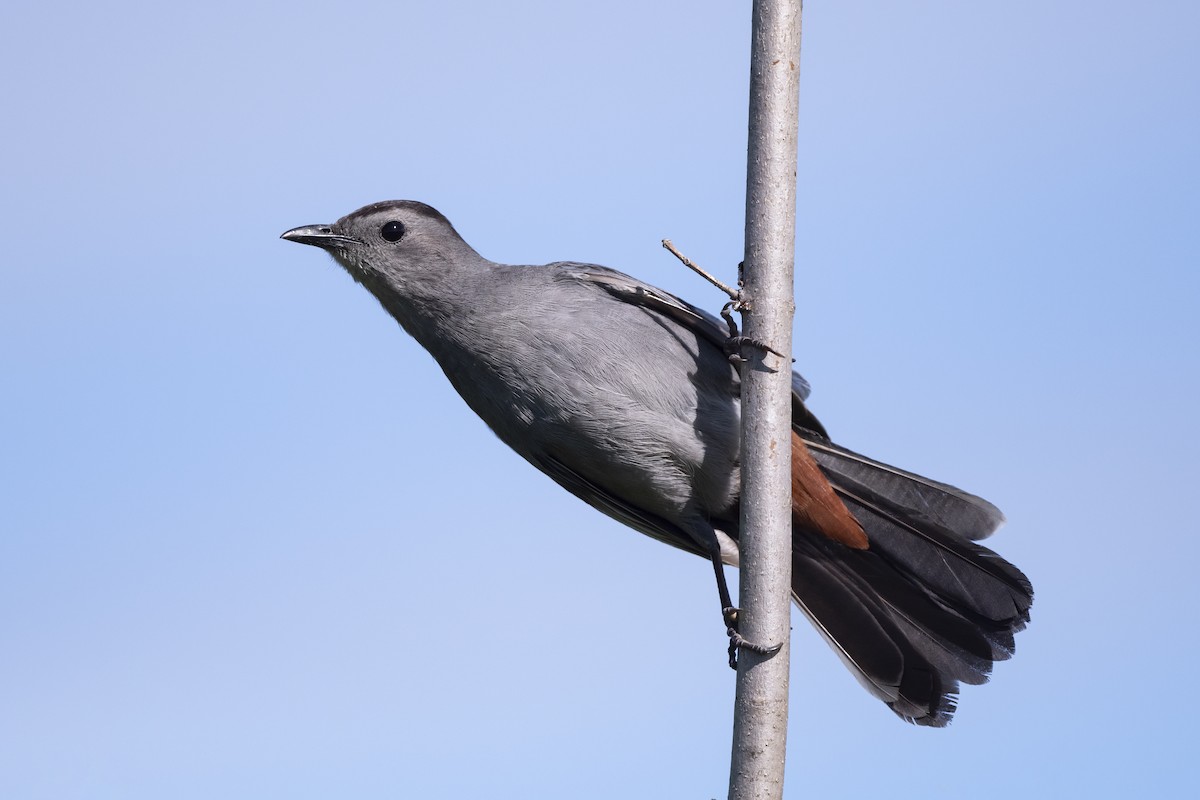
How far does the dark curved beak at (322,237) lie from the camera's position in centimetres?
600

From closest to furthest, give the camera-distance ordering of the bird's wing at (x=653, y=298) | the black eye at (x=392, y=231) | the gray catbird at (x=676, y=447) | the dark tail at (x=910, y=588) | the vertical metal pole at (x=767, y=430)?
the vertical metal pole at (x=767, y=430)
the gray catbird at (x=676, y=447)
the bird's wing at (x=653, y=298)
the dark tail at (x=910, y=588)
the black eye at (x=392, y=231)

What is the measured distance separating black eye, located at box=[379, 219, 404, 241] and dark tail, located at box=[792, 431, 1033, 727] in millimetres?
2111

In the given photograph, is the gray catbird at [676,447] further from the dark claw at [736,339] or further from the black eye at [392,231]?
the dark claw at [736,339]

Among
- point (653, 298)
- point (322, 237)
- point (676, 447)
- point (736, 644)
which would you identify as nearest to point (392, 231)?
point (322, 237)

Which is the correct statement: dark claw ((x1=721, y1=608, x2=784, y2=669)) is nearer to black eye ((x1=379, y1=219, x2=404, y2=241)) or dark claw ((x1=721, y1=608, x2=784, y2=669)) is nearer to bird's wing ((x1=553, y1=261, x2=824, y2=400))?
Result: bird's wing ((x1=553, y1=261, x2=824, y2=400))

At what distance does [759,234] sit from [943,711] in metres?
2.57

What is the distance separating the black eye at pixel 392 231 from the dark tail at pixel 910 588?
2.11 m

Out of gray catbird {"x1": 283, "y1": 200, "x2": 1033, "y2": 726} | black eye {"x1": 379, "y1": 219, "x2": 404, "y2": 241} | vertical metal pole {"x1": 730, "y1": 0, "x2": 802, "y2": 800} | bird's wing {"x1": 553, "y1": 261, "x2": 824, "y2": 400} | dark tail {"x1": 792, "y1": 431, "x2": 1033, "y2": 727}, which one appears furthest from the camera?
black eye {"x1": 379, "y1": 219, "x2": 404, "y2": 241}

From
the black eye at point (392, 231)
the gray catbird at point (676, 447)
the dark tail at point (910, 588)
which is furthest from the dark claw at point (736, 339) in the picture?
A: the black eye at point (392, 231)

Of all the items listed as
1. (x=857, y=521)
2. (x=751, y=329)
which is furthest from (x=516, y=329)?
(x=857, y=521)

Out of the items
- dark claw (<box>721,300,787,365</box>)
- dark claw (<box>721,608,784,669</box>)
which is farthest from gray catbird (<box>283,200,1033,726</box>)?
dark claw (<box>721,300,787,365</box>)

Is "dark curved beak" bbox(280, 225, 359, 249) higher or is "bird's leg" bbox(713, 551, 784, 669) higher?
"dark curved beak" bbox(280, 225, 359, 249)

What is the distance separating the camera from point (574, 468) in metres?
5.52

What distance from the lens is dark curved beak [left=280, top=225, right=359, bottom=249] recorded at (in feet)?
19.7
